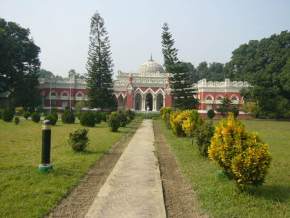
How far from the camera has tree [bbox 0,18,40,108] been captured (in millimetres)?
40688

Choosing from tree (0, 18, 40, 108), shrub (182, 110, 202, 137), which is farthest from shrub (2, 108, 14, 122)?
→ tree (0, 18, 40, 108)

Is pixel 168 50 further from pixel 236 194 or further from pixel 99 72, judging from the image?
pixel 236 194

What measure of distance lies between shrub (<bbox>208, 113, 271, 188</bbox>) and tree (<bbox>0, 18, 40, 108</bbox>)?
36.5 metres

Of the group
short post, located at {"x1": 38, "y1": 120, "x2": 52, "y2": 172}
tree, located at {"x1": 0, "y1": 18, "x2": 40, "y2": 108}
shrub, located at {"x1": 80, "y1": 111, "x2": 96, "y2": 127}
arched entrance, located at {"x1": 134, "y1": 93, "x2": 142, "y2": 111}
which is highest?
tree, located at {"x1": 0, "y1": 18, "x2": 40, "y2": 108}

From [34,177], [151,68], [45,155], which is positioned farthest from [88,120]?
[151,68]

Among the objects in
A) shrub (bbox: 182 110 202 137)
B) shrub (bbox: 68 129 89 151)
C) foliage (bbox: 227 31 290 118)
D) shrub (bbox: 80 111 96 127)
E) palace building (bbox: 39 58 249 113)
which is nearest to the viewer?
shrub (bbox: 68 129 89 151)

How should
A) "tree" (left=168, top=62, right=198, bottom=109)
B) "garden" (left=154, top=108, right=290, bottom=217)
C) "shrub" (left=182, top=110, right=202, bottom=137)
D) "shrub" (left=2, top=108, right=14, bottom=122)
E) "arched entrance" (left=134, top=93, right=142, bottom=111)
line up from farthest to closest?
1. "arched entrance" (left=134, top=93, right=142, bottom=111)
2. "tree" (left=168, top=62, right=198, bottom=109)
3. "shrub" (left=2, top=108, right=14, bottom=122)
4. "shrub" (left=182, top=110, right=202, bottom=137)
5. "garden" (left=154, top=108, right=290, bottom=217)

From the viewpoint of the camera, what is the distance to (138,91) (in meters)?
51.6

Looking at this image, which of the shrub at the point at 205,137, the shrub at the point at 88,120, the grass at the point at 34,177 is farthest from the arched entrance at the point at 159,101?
the shrub at the point at 205,137

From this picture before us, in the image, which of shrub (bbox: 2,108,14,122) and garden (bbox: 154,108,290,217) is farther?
shrub (bbox: 2,108,14,122)

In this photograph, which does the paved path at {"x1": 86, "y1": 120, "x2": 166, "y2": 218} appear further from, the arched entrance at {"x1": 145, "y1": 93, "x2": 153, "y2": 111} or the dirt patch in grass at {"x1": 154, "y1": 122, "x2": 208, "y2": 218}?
the arched entrance at {"x1": 145, "y1": 93, "x2": 153, "y2": 111}

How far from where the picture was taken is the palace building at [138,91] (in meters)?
51.2

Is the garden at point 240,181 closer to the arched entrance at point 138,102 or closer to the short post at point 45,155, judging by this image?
the short post at point 45,155

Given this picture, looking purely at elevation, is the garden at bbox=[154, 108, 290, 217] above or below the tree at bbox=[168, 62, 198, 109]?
below
